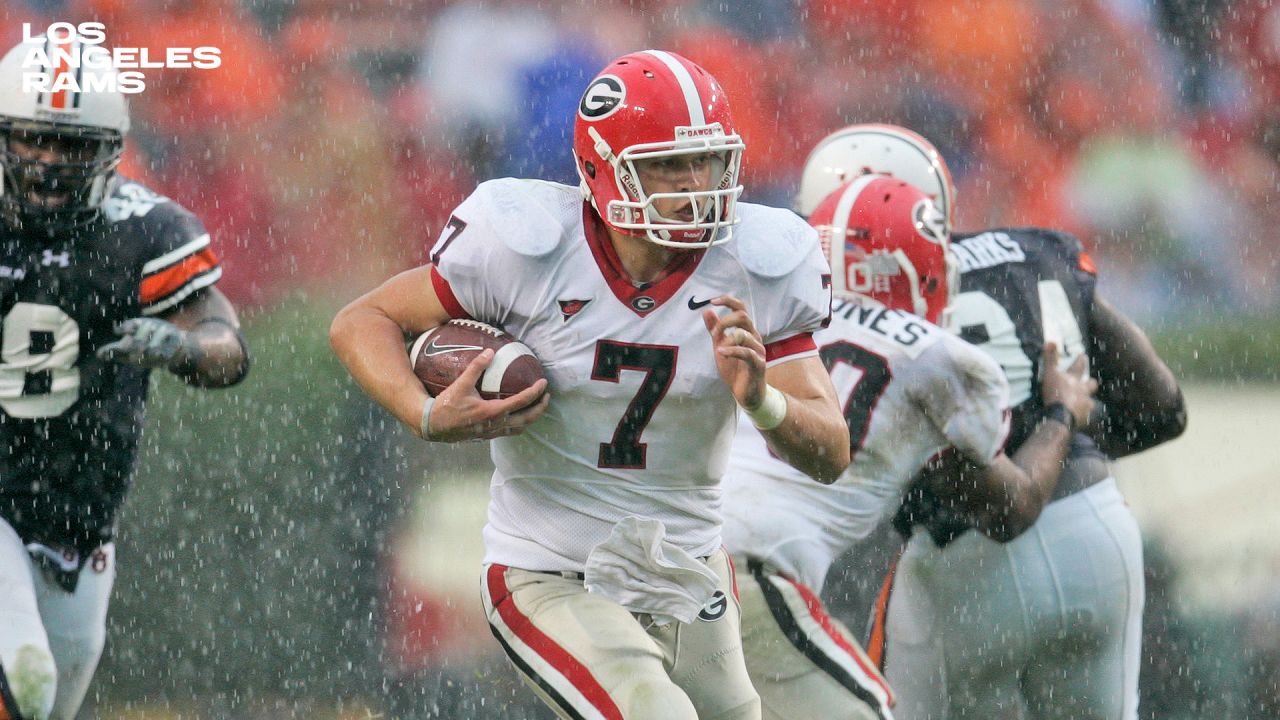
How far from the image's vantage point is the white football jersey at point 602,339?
8.00 ft

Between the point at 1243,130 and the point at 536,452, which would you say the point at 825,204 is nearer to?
the point at 536,452

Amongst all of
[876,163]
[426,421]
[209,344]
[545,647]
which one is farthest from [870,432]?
[209,344]

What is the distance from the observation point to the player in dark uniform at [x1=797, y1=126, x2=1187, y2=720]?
3682 mm

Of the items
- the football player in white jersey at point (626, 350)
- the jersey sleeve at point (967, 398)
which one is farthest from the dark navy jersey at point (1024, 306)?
the football player in white jersey at point (626, 350)

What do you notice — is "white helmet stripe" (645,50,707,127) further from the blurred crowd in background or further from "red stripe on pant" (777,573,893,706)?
the blurred crowd in background

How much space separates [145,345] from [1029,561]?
210cm

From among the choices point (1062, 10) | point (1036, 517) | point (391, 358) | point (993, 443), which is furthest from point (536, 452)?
point (1062, 10)

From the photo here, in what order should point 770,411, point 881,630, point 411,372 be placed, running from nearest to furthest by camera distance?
point 770,411 → point 411,372 → point 881,630

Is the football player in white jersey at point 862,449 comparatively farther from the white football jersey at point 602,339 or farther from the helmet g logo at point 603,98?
the helmet g logo at point 603,98

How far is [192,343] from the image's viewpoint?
336cm

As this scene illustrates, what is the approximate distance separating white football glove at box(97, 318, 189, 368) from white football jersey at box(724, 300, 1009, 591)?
1.21 metres

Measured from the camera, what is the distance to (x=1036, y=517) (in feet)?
11.7

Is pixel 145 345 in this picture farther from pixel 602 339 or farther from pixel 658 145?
pixel 658 145

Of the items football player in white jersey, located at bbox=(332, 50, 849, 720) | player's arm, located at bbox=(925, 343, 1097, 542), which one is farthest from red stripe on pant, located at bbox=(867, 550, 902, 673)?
football player in white jersey, located at bbox=(332, 50, 849, 720)
